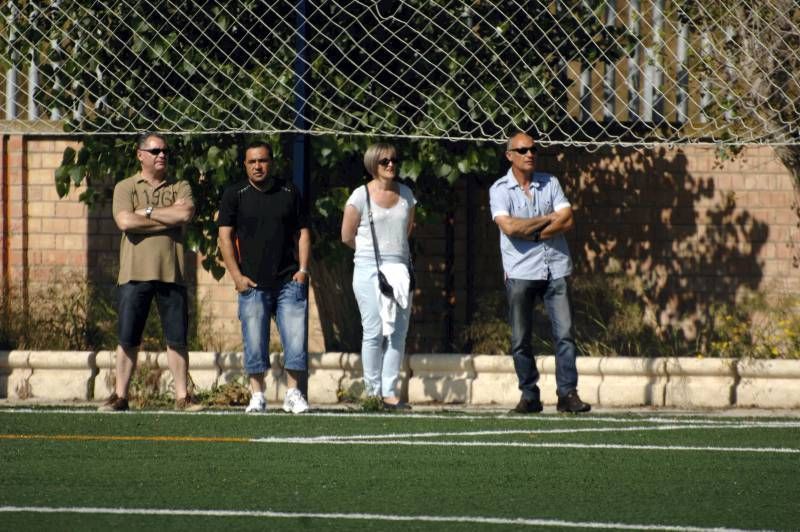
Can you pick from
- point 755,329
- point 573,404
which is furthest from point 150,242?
point 755,329

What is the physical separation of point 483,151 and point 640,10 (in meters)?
1.72

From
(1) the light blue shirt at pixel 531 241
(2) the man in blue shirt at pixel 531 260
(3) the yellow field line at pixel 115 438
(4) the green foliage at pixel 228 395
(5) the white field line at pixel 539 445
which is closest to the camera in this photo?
(5) the white field line at pixel 539 445

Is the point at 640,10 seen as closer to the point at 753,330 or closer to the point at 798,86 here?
the point at 798,86

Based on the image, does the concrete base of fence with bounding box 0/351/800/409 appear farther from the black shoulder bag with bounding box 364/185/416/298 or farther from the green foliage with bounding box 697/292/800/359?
the black shoulder bag with bounding box 364/185/416/298

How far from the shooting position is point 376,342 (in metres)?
10.6

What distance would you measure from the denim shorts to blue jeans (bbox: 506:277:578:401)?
7.24 feet

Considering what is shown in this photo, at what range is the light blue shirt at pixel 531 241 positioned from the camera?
1048 cm

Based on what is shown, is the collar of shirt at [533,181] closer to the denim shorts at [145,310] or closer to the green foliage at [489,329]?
the green foliage at [489,329]

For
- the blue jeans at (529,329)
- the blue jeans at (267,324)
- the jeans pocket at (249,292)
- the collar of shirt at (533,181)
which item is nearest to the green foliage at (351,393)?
the blue jeans at (267,324)

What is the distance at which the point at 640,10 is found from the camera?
12.2m

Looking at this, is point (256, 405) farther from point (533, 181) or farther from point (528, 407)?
point (533, 181)

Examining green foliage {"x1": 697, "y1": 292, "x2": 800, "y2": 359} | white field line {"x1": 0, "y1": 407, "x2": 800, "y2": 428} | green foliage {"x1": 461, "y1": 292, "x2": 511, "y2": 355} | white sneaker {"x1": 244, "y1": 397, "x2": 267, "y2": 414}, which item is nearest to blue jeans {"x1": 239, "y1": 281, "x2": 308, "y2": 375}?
white sneaker {"x1": 244, "y1": 397, "x2": 267, "y2": 414}

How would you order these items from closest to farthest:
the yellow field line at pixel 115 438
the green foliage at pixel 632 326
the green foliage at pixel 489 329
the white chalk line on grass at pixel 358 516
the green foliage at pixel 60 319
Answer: the white chalk line on grass at pixel 358 516 → the yellow field line at pixel 115 438 → the green foliage at pixel 632 326 → the green foliage at pixel 489 329 → the green foliage at pixel 60 319

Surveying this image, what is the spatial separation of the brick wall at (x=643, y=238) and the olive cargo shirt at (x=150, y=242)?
2.50 meters
